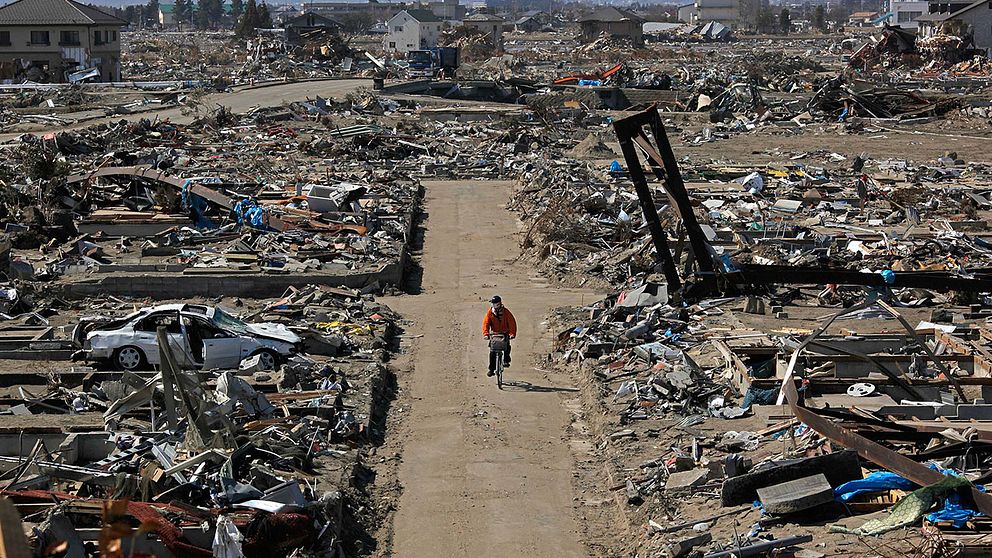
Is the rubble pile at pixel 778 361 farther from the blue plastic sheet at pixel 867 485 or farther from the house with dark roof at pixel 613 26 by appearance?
the house with dark roof at pixel 613 26

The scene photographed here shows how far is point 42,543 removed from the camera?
1056cm

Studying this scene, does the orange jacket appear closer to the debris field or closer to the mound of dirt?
the debris field

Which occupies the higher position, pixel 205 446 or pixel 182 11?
pixel 182 11

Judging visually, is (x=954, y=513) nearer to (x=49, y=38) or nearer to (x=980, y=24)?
(x=49, y=38)

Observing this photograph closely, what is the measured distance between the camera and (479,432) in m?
15.9

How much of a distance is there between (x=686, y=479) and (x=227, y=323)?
769cm

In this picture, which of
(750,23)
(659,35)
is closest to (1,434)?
(659,35)

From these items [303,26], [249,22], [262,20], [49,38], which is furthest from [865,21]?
[49,38]

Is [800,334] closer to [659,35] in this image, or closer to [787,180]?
[787,180]

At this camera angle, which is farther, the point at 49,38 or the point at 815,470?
the point at 49,38

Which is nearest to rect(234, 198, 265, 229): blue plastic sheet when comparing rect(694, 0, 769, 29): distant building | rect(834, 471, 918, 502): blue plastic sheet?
rect(834, 471, 918, 502): blue plastic sheet

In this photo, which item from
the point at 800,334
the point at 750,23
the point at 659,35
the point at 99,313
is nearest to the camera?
the point at 800,334

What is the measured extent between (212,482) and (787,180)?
26.7 m

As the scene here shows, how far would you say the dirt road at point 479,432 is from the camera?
42.3ft
